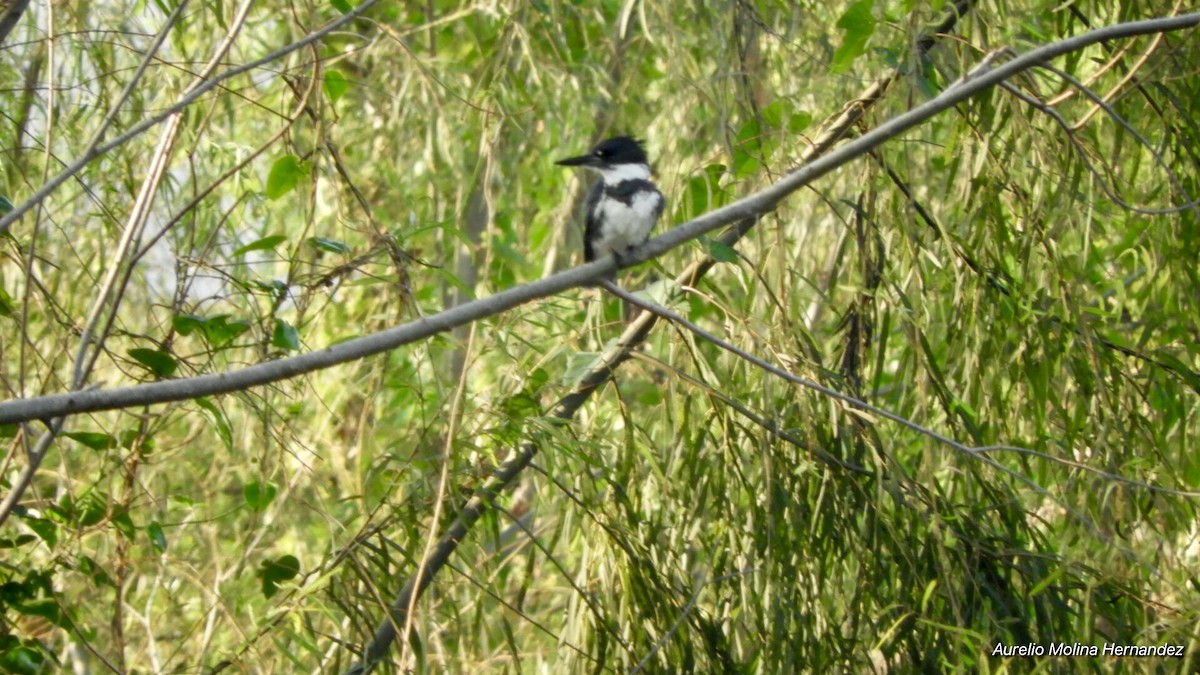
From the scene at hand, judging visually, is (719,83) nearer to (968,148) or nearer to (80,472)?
(968,148)

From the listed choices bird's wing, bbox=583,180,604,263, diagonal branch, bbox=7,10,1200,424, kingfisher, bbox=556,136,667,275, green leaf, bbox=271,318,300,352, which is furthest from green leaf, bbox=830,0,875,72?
green leaf, bbox=271,318,300,352

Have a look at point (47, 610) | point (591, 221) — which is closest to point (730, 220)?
A: point (591, 221)

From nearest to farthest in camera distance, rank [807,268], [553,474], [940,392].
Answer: [553,474] → [940,392] → [807,268]

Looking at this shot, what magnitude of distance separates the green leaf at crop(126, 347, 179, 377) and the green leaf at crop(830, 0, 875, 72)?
3.41 feet

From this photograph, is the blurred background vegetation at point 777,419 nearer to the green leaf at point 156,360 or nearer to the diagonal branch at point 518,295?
the green leaf at point 156,360

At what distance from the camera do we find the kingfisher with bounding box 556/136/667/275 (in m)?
2.39

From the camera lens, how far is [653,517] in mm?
1932

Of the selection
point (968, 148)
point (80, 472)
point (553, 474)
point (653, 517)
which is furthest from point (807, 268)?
point (80, 472)

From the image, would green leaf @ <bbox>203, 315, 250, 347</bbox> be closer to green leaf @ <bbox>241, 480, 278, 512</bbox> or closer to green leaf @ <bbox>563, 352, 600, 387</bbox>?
green leaf @ <bbox>241, 480, 278, 512</bbox>

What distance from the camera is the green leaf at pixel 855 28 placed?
1.86m

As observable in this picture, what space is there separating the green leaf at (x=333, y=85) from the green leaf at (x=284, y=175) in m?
0.13

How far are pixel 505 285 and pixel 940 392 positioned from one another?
1.33 m

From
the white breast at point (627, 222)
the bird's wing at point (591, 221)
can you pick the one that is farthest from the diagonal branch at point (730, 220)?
the bird's wing at point (591, 221)

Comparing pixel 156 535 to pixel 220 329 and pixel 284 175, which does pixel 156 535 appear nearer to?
pixel 220 329
